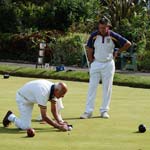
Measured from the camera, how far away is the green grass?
8047 millimetres

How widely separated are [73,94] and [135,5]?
17772 millimetres

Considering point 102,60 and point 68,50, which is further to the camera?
point 68,50

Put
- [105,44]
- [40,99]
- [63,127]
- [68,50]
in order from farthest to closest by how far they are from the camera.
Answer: [68,50] → [105,44] → [63,127] → [40,99]

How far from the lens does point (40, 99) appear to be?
8812mm

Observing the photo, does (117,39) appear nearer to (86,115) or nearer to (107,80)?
(107,80)

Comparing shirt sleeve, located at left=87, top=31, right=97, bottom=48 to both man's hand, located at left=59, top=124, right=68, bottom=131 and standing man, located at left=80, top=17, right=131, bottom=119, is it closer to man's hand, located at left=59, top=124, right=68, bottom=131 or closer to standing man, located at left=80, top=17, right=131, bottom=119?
standing man, located at left=80, top=17, right=131, bottom=119

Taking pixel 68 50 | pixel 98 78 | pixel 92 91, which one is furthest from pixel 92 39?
pixel 68 50

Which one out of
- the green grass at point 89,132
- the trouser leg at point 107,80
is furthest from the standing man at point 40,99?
the trouser leg at point 107,80

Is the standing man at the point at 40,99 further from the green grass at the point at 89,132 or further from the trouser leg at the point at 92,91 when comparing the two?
the trouser leg at the point at 92,91

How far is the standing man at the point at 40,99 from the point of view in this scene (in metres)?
8.78

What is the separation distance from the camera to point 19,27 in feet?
108

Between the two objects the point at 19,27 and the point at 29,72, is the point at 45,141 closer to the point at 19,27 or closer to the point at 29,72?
the point at 29,72

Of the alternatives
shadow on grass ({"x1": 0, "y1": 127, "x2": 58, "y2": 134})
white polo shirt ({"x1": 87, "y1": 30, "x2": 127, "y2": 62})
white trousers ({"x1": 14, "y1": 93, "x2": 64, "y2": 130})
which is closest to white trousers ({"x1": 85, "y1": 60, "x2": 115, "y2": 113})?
white polo shirt ({"x1": 87, "y1": 30, "x2": 127, "y2": 62})

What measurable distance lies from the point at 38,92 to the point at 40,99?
0.43ft
